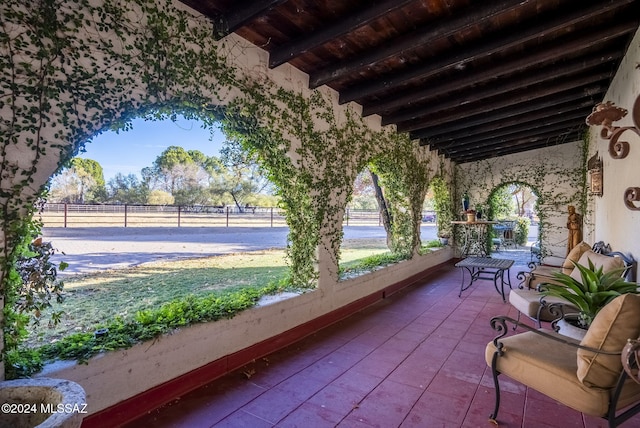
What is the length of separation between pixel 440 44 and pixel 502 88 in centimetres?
141

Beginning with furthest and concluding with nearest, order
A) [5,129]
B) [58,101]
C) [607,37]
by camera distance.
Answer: [607,37] → [58,101] → [5,129]

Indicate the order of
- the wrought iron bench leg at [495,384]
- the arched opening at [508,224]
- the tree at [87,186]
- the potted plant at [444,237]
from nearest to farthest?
the wrought iron bench leg at [495,384] < the tree at [87,186] < the potted plant at [444,237] < the arched opening at [508,224]

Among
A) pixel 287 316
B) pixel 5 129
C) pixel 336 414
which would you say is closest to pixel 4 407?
pixel 5 129

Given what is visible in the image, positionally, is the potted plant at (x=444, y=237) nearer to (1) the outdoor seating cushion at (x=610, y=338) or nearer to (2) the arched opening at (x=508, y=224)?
(2) the arched opening at (x=508, y=224)

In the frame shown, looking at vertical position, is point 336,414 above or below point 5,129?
below

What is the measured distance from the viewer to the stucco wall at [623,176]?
9.78ft

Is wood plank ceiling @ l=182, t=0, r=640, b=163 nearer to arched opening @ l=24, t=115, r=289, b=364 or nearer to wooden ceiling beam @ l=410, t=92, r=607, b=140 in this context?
wooden ceiling beam @ l=410, t=92, r=607, b=140

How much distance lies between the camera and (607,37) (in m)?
3.00

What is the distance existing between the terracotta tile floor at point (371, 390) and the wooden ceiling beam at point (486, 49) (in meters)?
2.62

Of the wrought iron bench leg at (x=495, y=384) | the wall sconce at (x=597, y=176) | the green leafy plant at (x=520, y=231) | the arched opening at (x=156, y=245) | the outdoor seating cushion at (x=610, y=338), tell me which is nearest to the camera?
the outdoor seating cushion at (x=610, y=338)

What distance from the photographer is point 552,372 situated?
1789 mm

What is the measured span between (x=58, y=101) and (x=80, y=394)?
4.64 feet

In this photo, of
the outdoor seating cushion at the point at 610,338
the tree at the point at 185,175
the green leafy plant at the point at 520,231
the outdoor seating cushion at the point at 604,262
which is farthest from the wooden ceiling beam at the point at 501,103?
the green leafy plant at the point at 520,231

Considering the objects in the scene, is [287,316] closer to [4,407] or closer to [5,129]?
[4,407]
